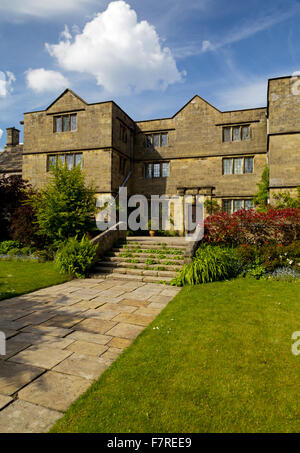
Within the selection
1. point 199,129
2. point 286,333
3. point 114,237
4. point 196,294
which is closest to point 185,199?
point 199,129

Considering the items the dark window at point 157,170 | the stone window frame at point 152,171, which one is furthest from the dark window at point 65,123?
the dark window at point 157,170

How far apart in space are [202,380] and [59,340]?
2.39m

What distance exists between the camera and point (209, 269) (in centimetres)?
817

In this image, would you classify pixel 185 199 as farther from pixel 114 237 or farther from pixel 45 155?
pixel 45 155

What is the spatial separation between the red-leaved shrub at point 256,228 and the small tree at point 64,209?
19.3 feet

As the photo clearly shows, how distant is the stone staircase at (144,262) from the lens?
9047 millimetres

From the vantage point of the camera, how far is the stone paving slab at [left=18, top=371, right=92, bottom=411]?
2.84 m

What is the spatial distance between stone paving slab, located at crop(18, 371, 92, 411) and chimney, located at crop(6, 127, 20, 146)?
3019 centimetres

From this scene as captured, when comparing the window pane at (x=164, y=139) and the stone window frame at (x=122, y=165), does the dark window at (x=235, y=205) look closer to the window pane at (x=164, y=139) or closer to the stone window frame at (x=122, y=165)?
the window pane at (x=164, y=139)

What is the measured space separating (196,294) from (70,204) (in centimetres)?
816

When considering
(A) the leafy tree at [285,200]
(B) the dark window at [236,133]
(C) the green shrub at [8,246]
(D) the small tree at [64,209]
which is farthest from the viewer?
(B) the dark window at [236,133]

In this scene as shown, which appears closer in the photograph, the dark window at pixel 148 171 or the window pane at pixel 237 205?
the window pane at pixel 237 205

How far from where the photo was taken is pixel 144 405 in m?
2.77

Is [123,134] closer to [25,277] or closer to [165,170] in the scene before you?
[165,170]
